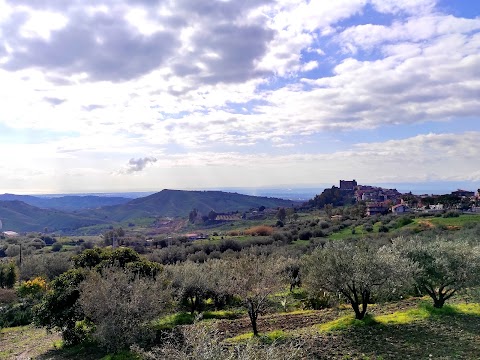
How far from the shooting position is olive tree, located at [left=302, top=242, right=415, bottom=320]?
22766mm

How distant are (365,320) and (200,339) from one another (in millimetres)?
17660

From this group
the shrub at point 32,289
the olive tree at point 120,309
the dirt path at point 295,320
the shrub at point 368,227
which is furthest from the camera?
the shrub at point 368,227

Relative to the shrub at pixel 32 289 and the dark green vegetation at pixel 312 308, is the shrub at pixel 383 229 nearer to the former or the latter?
the dark green vegetation at pixel 312 308

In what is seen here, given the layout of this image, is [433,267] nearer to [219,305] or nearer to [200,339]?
[219,305]

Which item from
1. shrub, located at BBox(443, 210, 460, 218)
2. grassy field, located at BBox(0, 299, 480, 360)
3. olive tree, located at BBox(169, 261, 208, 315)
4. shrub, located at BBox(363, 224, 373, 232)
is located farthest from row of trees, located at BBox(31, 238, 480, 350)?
shrub, located at BBox(443, 210, 460, 218)

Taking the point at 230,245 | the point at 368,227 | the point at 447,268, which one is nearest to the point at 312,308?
the point at 447,268

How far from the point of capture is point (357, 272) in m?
22.6

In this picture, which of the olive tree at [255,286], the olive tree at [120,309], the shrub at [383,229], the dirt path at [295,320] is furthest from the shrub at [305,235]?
the olive tree at [120,309]

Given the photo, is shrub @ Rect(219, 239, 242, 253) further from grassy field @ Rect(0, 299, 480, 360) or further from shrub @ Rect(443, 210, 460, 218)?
grassy field @ Rect(0, 299, 480, 360)

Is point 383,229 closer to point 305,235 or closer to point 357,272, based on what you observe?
point 305,235

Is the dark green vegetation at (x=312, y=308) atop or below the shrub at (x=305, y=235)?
atop

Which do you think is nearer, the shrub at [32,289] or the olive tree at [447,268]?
the olive tree at [447,268]

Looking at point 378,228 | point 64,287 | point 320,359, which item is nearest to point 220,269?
point 64,287

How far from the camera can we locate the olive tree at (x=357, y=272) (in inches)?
896
